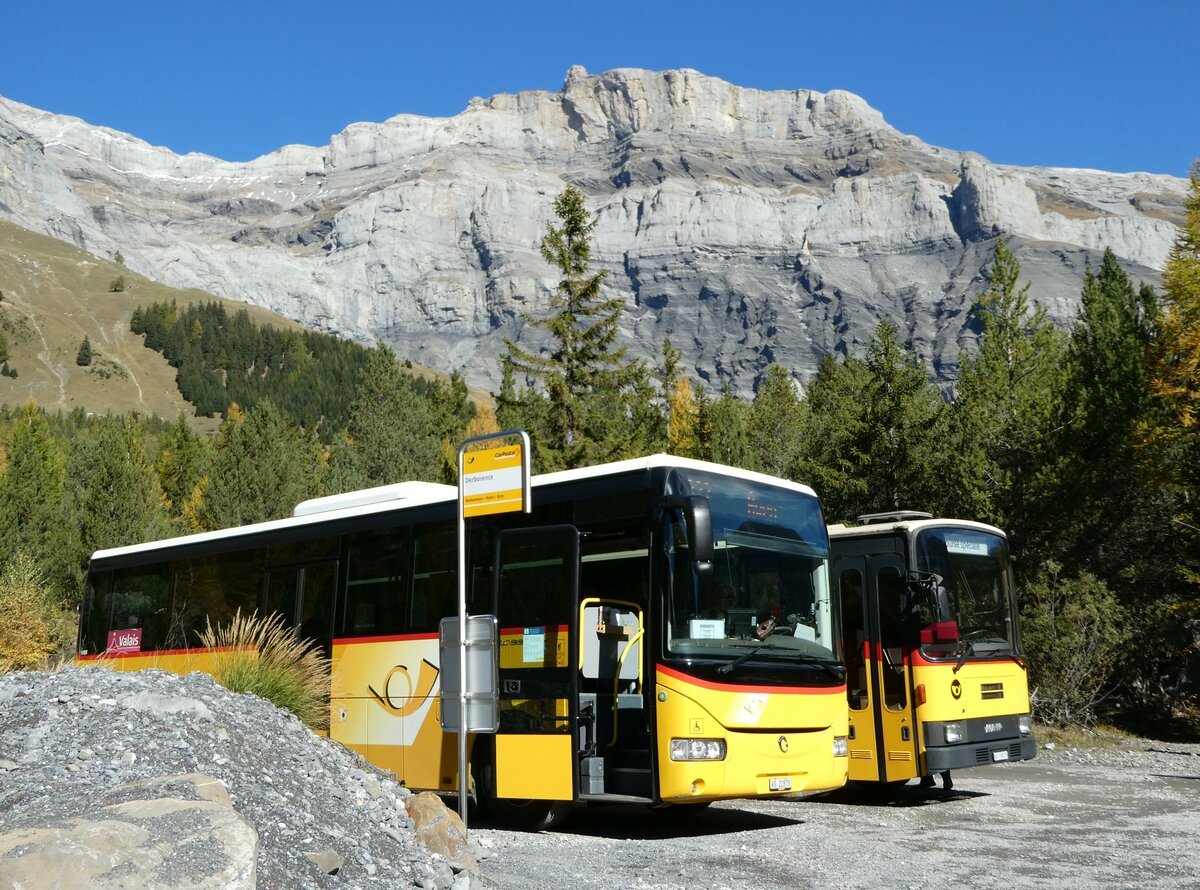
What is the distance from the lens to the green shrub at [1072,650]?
829 inches

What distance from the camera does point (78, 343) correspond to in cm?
16325

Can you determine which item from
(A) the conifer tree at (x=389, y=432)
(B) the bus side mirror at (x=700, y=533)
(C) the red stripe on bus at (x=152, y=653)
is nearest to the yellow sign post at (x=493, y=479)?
(B) the bus side mirror at (x=700, y=533)

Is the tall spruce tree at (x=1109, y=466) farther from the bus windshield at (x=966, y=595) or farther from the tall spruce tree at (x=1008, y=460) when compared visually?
the bus windshield at (x=966, y=595)

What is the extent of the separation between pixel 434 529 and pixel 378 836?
4.77 meters

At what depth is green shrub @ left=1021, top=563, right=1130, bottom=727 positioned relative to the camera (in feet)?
69.1

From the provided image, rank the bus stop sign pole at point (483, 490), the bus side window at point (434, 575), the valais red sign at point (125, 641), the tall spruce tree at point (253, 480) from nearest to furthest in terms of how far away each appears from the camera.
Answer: the bus stop sign pole at point (483, 490) < the bus side window at point (434, 575) < the valais red sign at point (125, 641) < the tall spruce tree at point (253, 480)

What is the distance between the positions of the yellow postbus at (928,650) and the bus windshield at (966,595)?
1cm

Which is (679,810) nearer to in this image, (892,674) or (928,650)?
(892,674)

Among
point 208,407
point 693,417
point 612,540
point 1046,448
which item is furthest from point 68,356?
point 612,540

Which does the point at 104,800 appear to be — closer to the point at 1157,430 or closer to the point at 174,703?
the point at 174,703

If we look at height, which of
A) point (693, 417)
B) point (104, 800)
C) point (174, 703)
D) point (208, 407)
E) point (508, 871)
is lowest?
point (508, 871)

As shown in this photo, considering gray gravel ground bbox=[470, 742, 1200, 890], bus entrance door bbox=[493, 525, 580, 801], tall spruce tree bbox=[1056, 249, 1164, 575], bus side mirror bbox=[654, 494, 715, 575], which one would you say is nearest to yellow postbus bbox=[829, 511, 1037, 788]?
gray gravel ground bbox=[470, 742, 1200, 890]

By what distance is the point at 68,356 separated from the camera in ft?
523

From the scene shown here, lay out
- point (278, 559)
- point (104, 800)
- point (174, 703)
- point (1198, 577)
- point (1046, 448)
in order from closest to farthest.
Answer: point (104, 800) < point (174, 703) < point (278, 559) < point (1198, 577) < point (1046, 448)
